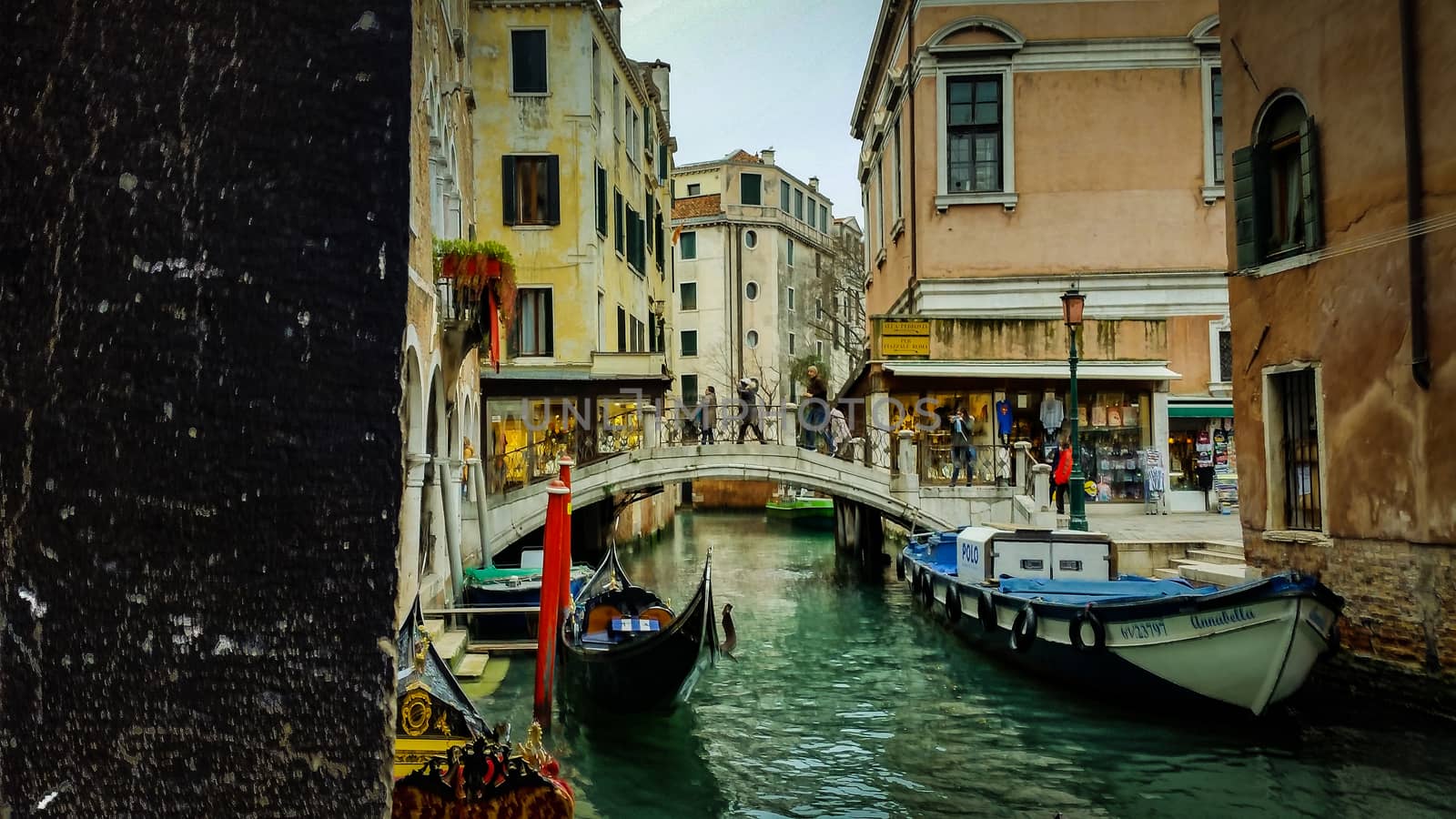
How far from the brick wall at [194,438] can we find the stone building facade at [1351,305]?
28.9 feet

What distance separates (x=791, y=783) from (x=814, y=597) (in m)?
10.0

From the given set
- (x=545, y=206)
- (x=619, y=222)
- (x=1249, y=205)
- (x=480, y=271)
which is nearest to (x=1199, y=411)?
(x=1249, y=205)

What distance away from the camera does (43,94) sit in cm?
107

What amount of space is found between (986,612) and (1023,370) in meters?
6.74

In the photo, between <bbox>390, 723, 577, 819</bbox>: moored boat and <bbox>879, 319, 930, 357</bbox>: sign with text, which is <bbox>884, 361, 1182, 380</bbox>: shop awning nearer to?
<bbox>879, 319, 930, 357</bbox>: sign with text

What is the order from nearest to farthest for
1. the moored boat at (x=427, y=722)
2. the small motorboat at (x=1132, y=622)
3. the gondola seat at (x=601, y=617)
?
1. the moored boat at (x=427, y=722)
2. the small motorboat at (x=1132, y=622)
3. the gondola seat at (x=601, y=617)

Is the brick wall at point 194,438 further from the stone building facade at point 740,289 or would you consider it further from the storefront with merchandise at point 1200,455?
the stone building facade at point 740,289

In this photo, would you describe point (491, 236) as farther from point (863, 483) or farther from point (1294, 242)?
point (1294, 242)

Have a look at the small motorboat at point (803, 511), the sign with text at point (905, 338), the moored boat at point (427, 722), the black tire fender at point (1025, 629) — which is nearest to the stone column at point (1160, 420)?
the sign with text at point (905, 338)

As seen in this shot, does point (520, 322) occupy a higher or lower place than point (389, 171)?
higher

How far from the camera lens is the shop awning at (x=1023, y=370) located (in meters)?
17.5

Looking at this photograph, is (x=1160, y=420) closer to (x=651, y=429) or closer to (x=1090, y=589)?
(x=1090, y=589)

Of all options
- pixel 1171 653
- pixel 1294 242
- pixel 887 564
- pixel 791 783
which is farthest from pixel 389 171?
pixel 887 564

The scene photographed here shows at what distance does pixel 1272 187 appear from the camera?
33.6ft
